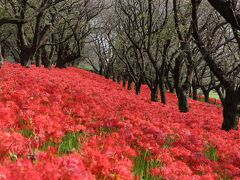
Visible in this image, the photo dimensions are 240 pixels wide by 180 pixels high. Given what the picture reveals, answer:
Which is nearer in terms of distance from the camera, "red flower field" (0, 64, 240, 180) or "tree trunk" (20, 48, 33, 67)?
"red flower field" (0, 64, 240, 180)

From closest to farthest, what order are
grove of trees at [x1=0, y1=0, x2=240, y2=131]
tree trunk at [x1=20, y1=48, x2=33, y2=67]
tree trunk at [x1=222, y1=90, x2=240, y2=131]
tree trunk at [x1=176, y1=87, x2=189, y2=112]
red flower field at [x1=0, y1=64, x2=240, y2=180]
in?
1. red flower field at [x1=0, y1=64, x2=240, y2=180]
2. tree trunk at [x1=222, y1=90, x2=240, y2=131]
3. grove of trees at [x1=0, y1=0, x2=240, y2=131]
4. tree trunk at [x1=176, y1=87, x2=189, y2=112]
5. tree trunk at [x1=20, y1=48, x2=33, y2=67]

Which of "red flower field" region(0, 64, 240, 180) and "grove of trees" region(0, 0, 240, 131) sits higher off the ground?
"grove of trees" region(0, 0, 240, 131)

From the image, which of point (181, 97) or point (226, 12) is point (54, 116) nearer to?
point (226, 12)

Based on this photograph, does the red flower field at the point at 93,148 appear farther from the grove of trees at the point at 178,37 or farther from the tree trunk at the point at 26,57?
the tree trunk at the point at 26,57

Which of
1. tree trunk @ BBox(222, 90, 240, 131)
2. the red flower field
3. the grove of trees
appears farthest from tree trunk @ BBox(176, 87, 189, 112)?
the red flower field

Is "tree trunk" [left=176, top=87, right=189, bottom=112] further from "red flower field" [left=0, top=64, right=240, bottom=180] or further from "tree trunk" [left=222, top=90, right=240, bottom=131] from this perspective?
"red flower field" [left=0, top=64, right=240, bottom=180]

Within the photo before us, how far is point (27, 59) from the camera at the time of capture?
85.6 ft

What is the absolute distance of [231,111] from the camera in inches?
549

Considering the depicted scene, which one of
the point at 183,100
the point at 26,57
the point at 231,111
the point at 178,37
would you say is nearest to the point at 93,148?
the point at 231,111

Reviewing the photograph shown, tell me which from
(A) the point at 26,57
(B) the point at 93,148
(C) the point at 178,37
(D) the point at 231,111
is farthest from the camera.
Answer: (A) the point at 26,57

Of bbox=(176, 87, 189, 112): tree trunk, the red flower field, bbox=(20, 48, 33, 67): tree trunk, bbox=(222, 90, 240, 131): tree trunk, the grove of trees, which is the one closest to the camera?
the red flower field

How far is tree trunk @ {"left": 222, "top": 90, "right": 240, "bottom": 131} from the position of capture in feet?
45.3

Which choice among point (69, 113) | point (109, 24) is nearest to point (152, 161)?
point (69, 113)

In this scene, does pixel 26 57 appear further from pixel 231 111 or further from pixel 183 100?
pixel 231 111
